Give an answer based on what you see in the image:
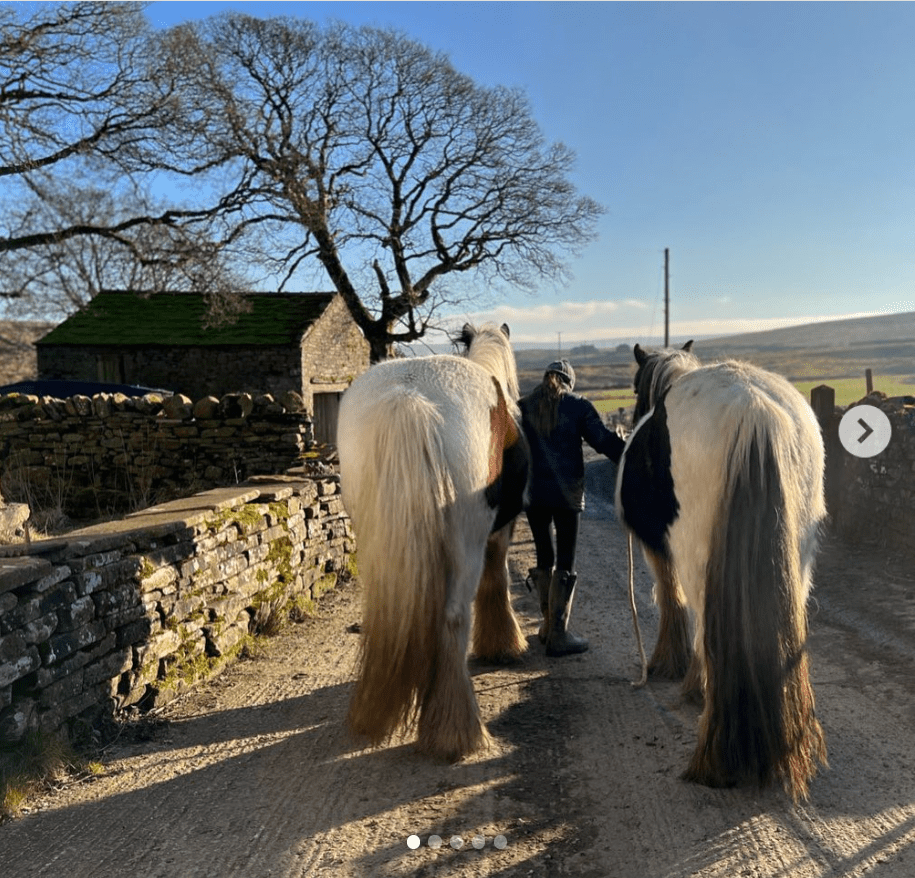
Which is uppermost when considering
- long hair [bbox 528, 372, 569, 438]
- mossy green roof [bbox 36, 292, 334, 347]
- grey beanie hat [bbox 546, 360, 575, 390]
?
mossy green roof [bbox 36, 292, 334, 347]

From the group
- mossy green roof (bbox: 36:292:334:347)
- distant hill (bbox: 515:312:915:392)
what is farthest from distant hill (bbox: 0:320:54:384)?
distant hill (bbox: 515:312:915:392)

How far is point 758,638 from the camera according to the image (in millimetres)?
3191

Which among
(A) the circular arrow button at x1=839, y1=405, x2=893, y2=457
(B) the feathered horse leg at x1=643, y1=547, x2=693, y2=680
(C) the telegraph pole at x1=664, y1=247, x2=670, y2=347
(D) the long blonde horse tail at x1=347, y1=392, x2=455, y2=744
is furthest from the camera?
(C) the telegraph pole at x1=664, y1=247, x2=670, y2=347

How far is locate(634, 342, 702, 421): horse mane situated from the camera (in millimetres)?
4430

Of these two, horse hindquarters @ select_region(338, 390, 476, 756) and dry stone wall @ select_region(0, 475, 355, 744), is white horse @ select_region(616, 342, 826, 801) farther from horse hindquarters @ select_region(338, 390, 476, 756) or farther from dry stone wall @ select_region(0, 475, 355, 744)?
dry stone wall @ select_region(0, 475, 355, 744)

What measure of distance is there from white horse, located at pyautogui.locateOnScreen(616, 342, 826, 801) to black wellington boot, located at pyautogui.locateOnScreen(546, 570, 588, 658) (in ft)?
5.45

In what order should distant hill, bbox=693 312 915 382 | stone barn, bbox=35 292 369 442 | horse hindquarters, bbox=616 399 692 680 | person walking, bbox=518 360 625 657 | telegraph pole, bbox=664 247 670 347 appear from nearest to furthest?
horse hindquarters, bbox=616 399 692 680
person walking, bbox=518 360 625 657
stone barn, bbox=35 292 369 442
telegraph pole, bbox=664 247 670 347
distant hill, bbox=693 312 915 382

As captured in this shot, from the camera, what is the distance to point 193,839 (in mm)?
3053

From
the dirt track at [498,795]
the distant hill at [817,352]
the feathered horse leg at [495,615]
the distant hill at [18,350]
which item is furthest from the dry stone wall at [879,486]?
the distant hill at [18,350]

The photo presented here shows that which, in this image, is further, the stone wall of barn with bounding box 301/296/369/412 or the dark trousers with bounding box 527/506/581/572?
the stone wall of barn with bounding box 301/296/369/412

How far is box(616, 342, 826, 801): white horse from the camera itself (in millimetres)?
3199

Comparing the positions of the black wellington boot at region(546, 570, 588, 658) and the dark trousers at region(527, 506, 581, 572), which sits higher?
the dark trousers at region(527, 506, 581, 572)

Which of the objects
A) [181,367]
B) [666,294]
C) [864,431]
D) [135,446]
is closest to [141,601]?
[135,446]

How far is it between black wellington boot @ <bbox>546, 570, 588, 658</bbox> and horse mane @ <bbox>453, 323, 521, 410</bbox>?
1.19 metres
